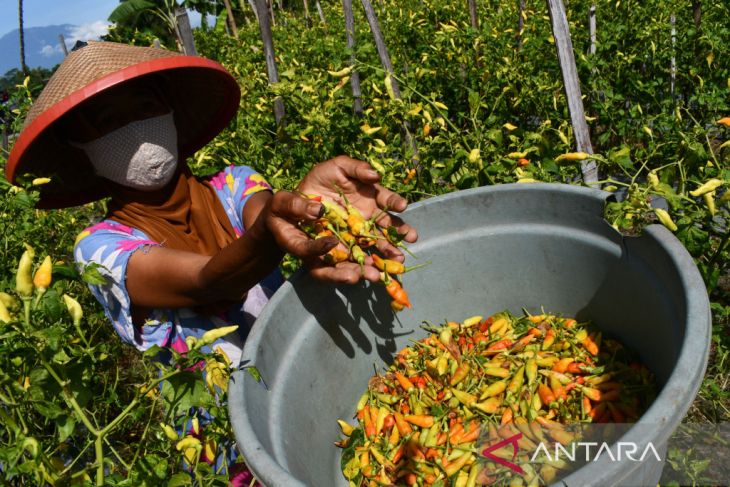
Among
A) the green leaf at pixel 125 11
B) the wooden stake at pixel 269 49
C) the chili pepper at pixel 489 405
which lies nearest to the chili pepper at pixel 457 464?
the chili pepper at pixel 489 405

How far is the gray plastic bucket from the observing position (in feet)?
3.89

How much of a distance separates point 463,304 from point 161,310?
1.05 metres

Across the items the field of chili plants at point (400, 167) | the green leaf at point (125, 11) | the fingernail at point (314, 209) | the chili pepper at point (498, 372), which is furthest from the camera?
the green leaf at point (125, 11)

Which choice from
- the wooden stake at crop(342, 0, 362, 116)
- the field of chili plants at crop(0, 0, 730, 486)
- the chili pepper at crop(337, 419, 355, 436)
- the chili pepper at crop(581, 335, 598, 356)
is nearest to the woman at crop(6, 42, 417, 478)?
the field of chili plants at crop(0, 0, 730, 486)

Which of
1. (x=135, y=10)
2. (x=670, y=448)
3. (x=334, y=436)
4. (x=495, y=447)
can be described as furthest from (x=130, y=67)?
(x=135, y=10)

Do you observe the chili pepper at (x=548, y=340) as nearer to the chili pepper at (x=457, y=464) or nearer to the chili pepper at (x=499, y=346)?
the chili pepper at (x=499, y=346)

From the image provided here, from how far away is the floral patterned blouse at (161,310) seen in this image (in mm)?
1579

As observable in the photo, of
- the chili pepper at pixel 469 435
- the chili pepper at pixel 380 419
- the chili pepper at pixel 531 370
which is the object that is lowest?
the chili pepper at pixel 380 419

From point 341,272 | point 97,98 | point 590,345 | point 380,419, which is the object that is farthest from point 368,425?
point 97,98

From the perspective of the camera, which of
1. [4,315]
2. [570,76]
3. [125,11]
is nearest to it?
[4,315]

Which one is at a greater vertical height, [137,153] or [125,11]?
[137,153]

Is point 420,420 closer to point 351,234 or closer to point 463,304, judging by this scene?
point 463,304

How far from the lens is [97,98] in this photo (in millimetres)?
1539

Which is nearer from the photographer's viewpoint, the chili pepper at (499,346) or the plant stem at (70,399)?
the plant stem at (70,399)
